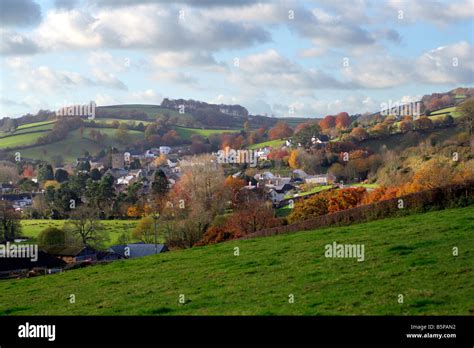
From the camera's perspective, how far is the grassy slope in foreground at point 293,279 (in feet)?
43.1

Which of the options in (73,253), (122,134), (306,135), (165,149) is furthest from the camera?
(165,149)

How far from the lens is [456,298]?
484 inches

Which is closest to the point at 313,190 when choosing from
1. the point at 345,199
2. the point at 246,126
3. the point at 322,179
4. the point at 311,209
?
the point at 322,179

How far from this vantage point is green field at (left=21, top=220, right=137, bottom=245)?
185 feet

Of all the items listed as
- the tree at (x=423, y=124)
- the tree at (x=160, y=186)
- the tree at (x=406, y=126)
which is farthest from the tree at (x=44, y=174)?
the tree at (x=423, y=124)

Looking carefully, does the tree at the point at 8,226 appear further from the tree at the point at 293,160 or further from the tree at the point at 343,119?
the tree at the point at 343,119

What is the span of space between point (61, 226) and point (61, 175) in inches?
1392

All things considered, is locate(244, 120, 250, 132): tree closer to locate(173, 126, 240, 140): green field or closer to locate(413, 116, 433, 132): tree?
locate(173, 126, 240, 140): green field

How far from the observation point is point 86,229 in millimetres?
55219

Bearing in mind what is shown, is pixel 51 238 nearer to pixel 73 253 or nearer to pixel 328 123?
pixel 73 253
